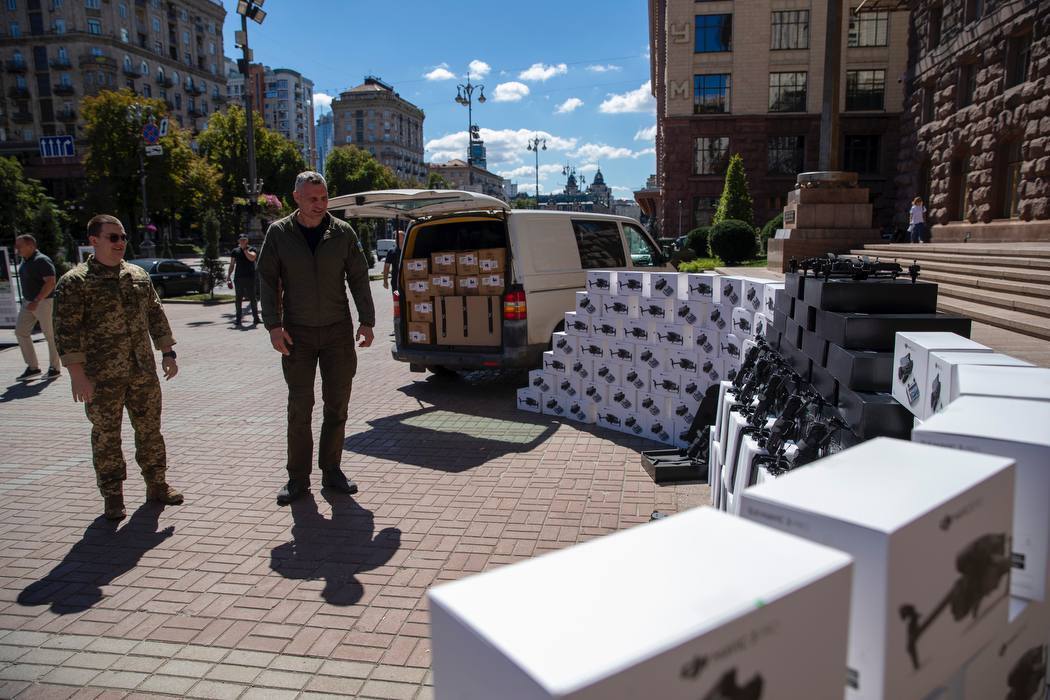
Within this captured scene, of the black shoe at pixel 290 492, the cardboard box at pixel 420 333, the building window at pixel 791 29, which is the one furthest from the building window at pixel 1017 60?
the building window at pixel 791 29

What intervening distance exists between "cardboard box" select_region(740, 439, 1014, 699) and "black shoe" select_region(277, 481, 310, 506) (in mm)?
4578

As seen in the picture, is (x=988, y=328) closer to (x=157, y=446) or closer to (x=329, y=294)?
(x=329, y=294)

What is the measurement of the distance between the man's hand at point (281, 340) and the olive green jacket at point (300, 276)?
0.17 ft

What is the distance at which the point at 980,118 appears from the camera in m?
20.2

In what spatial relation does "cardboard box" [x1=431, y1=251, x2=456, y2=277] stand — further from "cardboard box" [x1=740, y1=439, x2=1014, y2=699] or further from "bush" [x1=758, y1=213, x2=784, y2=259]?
"bush" [x1=758, y1=213, x2=784, y2=259]

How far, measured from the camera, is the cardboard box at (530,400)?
824cm

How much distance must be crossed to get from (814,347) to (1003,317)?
5.82 metres

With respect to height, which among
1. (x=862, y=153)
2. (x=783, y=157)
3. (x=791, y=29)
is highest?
(x=791, y=29)

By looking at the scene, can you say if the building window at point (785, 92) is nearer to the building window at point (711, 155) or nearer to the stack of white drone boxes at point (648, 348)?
the building window at point (711, 155)

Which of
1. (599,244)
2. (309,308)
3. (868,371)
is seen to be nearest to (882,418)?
(868,371)

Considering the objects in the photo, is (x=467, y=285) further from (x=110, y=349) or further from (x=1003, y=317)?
(x=1003, y=317)

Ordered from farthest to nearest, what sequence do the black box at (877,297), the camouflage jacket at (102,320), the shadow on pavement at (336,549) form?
the camouflage jacket at (102,320) → the shadow on pavement at (336,549) → the black box at (877,297)

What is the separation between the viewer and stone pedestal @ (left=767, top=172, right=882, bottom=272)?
56.6ft

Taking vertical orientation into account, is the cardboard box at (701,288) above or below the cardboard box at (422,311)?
above
